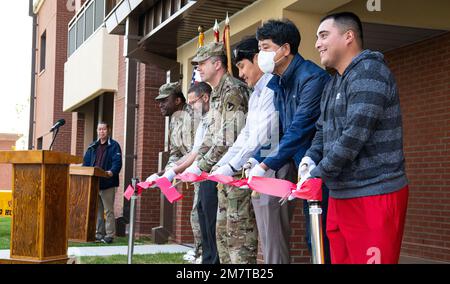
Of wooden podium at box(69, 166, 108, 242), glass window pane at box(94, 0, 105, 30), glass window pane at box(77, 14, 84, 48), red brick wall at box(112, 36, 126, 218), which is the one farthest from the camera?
glass window pane at box(77, 14, 84, 48)

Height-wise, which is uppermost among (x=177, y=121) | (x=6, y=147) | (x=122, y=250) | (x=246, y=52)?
(x=6, y=147)

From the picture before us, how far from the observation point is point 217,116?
18.5 ft

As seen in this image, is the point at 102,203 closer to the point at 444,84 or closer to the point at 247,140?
the point at 444,84

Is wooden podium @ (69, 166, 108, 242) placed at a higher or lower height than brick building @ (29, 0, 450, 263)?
lower

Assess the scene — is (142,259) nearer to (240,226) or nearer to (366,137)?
(240,226)

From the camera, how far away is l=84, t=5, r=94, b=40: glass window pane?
17641 mm

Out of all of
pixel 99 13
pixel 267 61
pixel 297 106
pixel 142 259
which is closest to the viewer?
pixel 297 106

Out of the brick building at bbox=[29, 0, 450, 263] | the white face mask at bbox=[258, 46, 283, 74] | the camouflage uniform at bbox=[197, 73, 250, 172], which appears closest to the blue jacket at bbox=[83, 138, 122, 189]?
the brick building at bbox=[29, 0, 450, 263]

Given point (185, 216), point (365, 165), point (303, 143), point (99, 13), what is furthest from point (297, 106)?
point (99, 13)

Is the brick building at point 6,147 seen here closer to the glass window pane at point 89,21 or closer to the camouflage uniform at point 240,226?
the glass window pane at point 89,21

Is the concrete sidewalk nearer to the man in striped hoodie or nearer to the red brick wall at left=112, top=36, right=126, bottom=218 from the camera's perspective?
the red brick wall at left=112, top=36, right=126, bottom=218

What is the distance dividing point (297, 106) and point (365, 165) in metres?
1.08

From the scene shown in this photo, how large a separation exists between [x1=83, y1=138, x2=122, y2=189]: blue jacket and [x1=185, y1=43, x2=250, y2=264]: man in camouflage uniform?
4825mm

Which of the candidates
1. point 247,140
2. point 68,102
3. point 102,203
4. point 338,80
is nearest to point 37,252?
point 247,140
